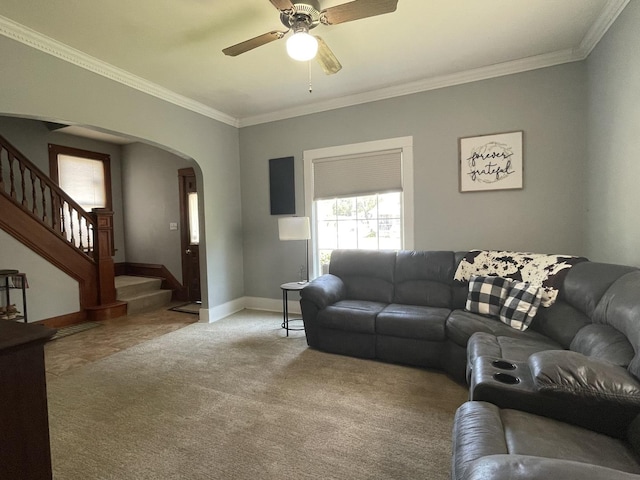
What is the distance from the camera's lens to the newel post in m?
4.72

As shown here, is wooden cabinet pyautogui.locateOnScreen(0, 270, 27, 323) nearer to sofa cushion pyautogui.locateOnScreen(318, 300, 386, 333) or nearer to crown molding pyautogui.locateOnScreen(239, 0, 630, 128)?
sofa cushion pyautogui.locateOnScreen(318, 300, 386, 333)

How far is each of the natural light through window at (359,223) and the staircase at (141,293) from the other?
2968mm

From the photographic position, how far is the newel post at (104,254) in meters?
4.72

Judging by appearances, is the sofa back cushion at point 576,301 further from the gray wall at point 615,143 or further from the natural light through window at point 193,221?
the natural light through window at point 193,221

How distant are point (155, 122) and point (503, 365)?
158 inches

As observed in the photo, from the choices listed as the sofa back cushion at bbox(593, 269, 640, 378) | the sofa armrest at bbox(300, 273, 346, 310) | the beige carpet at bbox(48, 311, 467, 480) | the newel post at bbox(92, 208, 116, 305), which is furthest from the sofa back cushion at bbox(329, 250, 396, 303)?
the newel post at bbox(92, 208, 116, 305)

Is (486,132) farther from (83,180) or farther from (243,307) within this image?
(83,180)

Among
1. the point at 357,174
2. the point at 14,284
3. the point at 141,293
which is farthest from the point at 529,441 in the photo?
the point at 141,293

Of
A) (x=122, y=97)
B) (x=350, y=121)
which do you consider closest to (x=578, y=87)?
(x=350, y=121)

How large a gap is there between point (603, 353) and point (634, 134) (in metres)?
1.67

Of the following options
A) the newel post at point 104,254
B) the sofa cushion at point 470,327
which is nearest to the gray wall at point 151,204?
the newel post at point 104,254

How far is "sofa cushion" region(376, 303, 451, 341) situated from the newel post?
161 inches

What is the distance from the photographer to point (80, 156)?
18.7 ft

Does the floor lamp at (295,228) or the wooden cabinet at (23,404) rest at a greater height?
the floor lamp at (295,228)
